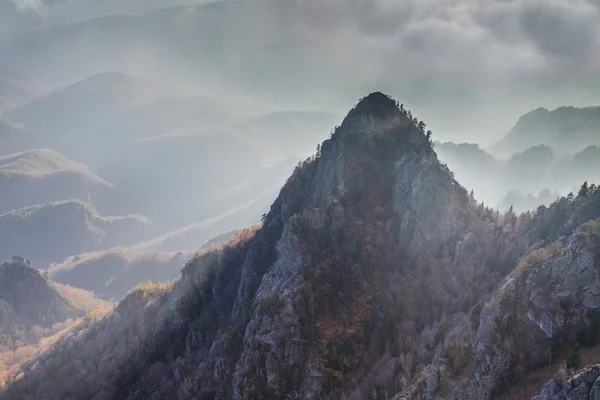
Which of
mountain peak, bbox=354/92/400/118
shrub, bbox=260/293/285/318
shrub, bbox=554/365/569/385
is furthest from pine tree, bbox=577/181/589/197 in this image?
shrub, bbox=260/293/285/318

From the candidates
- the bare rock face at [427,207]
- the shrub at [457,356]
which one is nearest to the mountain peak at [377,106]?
the bare rock face at [427,207]

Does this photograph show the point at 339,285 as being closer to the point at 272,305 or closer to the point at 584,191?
the point at 272,305

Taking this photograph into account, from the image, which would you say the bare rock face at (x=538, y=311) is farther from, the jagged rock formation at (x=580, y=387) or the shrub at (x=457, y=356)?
the jagged rock formation at (x=580, y=387)

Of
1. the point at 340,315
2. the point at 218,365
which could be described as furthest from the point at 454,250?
the point at 218,365

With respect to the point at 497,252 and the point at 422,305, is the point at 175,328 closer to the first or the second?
the point at 422,305

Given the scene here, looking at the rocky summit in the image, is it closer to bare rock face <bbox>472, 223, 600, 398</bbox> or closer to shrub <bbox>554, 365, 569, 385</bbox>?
bare rock face <bbox>472, 223, 600, 398</bbox>

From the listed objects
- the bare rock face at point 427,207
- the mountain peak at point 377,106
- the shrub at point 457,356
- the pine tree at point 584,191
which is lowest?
the shrub at point 457,356

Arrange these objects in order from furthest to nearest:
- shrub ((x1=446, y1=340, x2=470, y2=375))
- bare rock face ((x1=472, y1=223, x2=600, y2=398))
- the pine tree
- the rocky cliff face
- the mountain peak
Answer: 1. the mountain peak
2. the pine tree
3. the rocky cliff face
4. shrub ((x1=446, y1=340, x2=470, y2=375))
5. bare rock face ((x1=472, y1=223, x2=600, y2=398))

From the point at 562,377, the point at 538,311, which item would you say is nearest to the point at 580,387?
the point at 562,377

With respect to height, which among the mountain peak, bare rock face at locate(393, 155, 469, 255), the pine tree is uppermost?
the mountain peak

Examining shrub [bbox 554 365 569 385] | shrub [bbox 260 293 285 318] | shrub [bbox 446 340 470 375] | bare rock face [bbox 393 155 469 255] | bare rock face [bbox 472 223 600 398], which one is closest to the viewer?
shrub [bbox 554 365 569 385]
